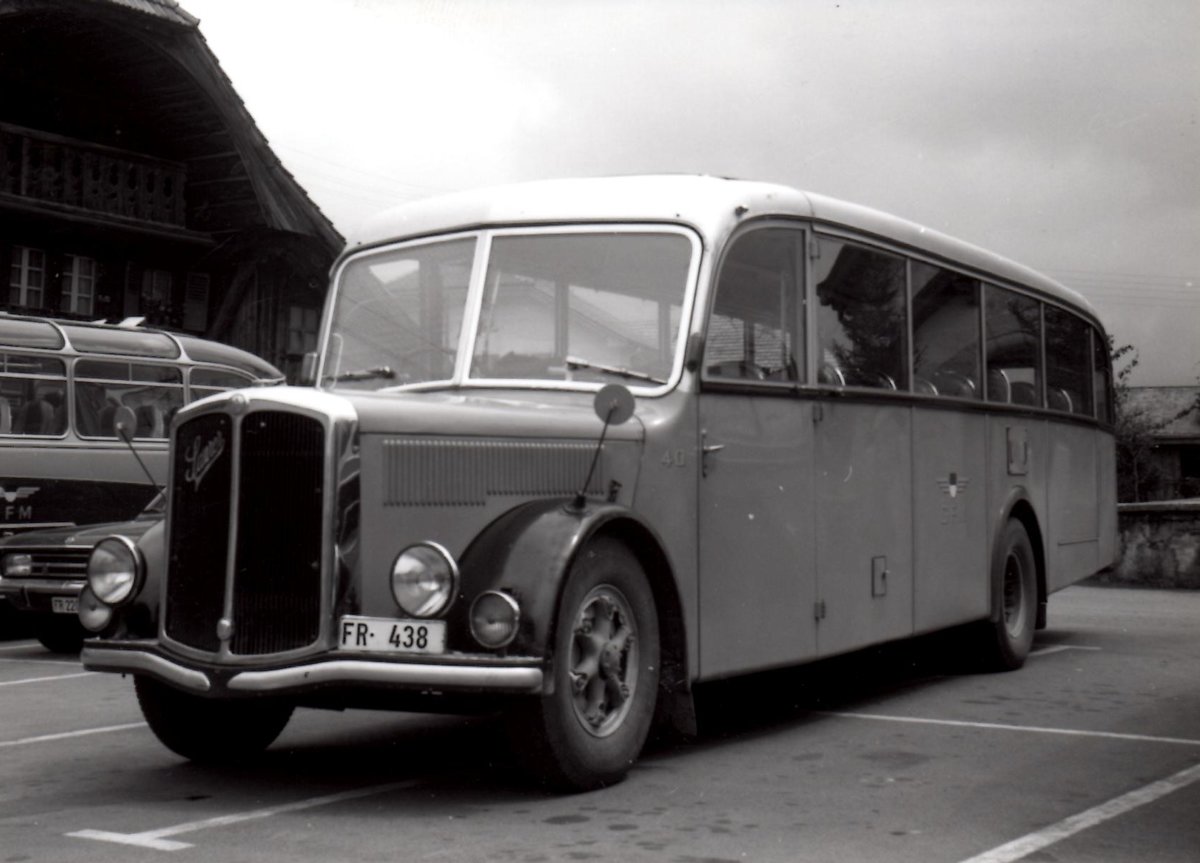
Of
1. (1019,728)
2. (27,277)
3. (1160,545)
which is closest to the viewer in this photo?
(1019,728)

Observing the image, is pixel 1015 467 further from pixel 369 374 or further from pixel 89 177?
pixel 89 177

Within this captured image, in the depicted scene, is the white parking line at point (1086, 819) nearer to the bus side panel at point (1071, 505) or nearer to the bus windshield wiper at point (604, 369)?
the bus windshield wiper at point (604, 369)

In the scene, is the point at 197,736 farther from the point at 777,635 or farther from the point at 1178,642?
the point at 1178,642

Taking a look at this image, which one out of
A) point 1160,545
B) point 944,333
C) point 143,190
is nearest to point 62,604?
point 944,333

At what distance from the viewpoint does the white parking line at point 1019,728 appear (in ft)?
26.1

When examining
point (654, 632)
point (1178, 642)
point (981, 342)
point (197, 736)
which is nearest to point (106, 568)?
point (197, 736)

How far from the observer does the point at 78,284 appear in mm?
30891

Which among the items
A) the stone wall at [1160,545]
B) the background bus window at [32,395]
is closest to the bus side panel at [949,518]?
the background bus window at [32,395]

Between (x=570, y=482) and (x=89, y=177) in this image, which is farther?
(x=89, y=177)

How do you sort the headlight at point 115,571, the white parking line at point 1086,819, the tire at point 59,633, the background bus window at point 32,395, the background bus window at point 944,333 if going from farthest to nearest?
the background bus window at point 32,395, the tire at point 59,633, the background bus window at point 944,333, the headlight at point 115,571, the white parking line at point 1086,819

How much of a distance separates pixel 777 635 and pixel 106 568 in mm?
3032

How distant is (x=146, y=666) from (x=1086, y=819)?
3.51m

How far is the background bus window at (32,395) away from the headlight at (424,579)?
9.22 m

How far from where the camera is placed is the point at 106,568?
687 cm
